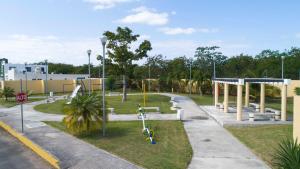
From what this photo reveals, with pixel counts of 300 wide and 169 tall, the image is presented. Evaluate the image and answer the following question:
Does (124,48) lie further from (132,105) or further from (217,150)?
(217,150)

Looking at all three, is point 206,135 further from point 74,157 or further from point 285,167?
point 285,167

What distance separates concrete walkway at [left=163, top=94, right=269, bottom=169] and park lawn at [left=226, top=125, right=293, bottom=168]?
0.31 m

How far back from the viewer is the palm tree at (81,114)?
45.8 feet

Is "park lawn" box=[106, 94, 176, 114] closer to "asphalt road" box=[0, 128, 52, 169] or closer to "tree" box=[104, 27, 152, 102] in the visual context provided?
"tree" box=[104, 27, 152, 102]

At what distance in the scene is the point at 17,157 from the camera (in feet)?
39.2

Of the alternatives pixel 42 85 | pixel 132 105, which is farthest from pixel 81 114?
pixel 42 85

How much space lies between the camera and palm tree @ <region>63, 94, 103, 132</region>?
14.0 meters

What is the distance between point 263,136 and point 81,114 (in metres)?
7.75

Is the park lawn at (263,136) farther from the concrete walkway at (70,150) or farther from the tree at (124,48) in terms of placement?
the tree at (124,48)

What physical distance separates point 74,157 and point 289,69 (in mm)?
49968

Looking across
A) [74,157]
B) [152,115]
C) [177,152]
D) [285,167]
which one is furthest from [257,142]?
[152,115]

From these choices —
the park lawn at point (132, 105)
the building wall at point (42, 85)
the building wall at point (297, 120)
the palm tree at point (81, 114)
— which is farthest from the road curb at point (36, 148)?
the building wall at point (42, 85)

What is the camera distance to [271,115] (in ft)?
63.2

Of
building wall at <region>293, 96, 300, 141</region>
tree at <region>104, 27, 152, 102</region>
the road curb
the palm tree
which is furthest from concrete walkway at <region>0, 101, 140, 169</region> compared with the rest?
tree at <region>104, 27, 152, 102</region>
